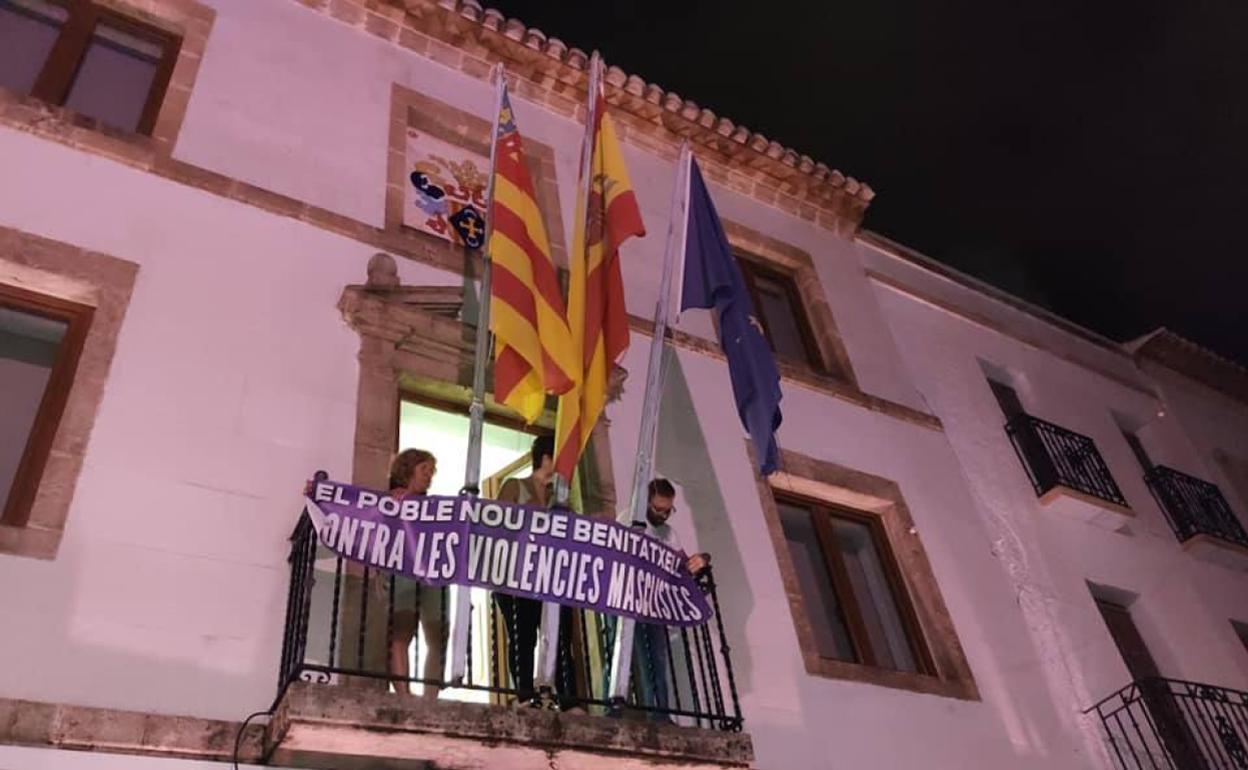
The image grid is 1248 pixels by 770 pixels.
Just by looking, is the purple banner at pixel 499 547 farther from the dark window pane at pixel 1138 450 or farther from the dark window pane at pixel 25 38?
the dark window pane at pixel 1138 450

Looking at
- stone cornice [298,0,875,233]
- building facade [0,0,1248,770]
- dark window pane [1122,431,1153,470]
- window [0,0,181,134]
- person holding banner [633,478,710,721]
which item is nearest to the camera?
building facade [0,0,1248,770]

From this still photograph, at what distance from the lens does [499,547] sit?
5.04 metres

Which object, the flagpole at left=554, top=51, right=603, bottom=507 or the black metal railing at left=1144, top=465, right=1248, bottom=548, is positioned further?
the black metal railing at left=1144, top=465, right=1248, bottom=548

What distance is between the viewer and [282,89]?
7.72m

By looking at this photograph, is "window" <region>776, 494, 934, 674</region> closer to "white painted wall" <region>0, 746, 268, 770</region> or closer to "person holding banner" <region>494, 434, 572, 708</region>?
"person holding banner" <region>494, 434, 572, 708</region>

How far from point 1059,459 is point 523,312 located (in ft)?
25.0

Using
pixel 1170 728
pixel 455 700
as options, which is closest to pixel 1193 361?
pixel 1170 728

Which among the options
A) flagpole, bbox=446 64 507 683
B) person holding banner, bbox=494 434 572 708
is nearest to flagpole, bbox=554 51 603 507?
person holding banner, bbox=494 434 572 708

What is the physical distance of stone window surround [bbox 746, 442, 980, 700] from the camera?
725cm

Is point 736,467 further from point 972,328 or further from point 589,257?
point 972,328

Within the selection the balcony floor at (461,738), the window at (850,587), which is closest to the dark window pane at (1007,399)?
the window at (850,587)

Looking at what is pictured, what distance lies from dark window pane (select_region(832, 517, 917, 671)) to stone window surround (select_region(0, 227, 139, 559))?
5.77 metres

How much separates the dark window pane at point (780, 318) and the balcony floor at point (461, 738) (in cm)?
536

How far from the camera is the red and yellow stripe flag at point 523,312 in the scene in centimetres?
593
